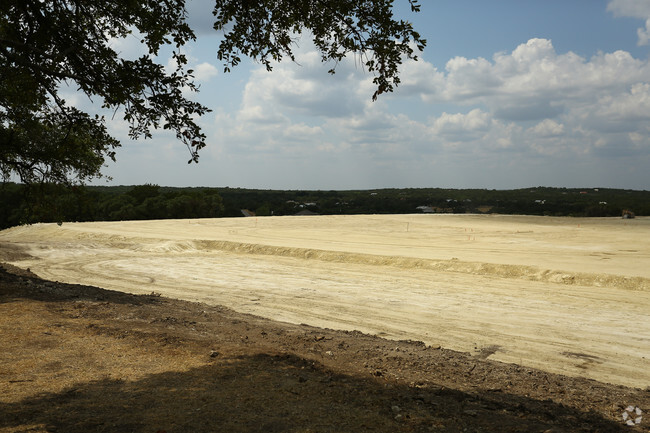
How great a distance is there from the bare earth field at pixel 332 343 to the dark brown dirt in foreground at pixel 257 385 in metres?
0.03

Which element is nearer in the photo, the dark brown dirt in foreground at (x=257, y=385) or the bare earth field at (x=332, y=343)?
the dark brown dirt in foreground at (x=257, y=385)

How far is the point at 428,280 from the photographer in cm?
1823

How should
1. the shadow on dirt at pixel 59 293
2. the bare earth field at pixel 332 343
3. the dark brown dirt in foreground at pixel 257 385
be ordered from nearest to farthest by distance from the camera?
the dark brown dirt in foreground at pixel 257 385
the bare earth field at pixel 332 343
the shadow on dirt at pixel 59 293

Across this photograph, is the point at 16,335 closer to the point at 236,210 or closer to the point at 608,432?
the point at 608,432

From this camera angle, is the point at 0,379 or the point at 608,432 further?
the point at 0,379

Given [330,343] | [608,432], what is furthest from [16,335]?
[608,432]

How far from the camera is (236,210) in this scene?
66062 millimetres

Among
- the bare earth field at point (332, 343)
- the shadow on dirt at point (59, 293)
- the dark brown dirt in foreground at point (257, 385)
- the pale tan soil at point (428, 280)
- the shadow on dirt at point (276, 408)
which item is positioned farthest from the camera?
the shadow on dirt at point (59, 293)

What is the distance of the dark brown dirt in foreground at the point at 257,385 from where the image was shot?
17.2ft

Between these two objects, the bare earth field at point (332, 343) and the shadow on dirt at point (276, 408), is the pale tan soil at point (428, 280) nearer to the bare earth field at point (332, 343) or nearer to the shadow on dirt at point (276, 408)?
the bare earth field at point (332, 343)

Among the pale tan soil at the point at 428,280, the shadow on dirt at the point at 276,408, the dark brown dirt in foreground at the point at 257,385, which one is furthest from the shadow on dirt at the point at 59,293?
the shadow on dirt at the point at 276,408

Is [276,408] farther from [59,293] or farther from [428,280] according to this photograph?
[428,280]

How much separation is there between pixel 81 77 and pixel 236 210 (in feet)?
196

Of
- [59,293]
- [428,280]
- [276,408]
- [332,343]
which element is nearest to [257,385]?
[276,408]
